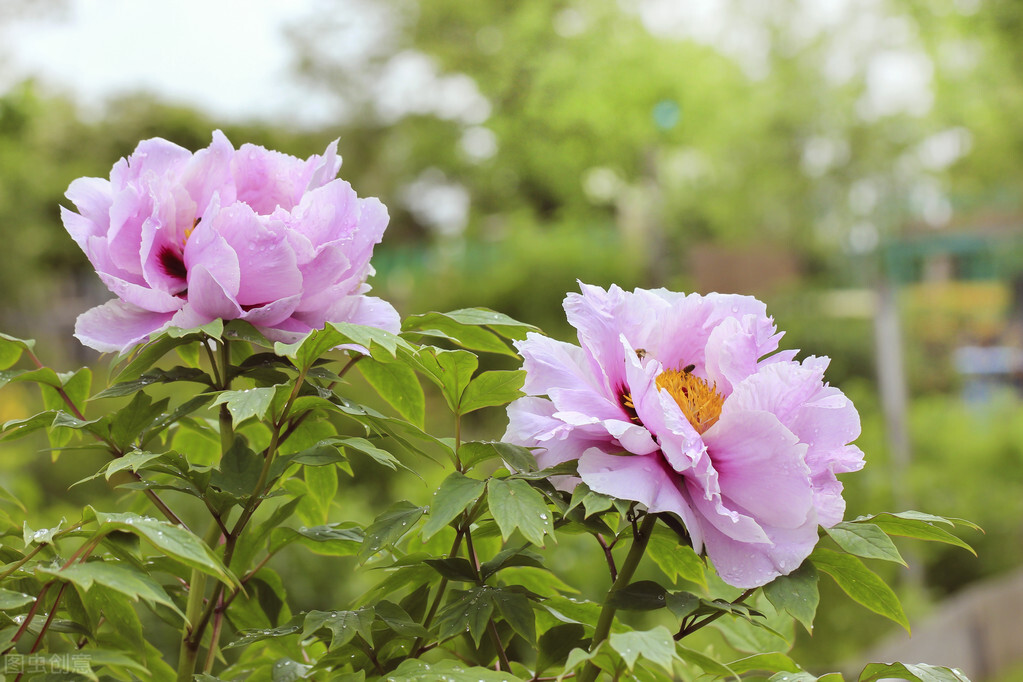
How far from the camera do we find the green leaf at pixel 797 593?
0.50 metres

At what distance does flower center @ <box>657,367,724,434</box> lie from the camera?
1.78 feet

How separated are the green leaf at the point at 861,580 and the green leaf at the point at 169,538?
0.32 m

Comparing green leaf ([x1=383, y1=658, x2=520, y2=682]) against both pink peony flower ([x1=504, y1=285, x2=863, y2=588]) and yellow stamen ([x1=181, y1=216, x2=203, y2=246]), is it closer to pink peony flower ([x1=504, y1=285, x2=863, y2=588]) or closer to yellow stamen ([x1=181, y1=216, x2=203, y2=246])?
pink peony flower ([x1=504, y1=285, x2=863, y2=588])

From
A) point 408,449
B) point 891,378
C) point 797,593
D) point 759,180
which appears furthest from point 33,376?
point 759,180

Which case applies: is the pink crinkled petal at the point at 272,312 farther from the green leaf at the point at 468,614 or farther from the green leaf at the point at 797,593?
the green leaf at the point at 797,593

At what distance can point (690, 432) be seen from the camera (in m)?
0.50

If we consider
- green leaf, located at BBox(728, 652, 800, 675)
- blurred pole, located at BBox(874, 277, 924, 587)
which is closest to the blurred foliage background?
blurred pole, located at BBox(874, 277, 924, 587)

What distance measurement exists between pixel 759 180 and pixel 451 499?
803 centimetres

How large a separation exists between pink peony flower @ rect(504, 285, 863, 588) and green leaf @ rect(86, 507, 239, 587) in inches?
7.2

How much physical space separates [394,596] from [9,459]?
195 centimetres

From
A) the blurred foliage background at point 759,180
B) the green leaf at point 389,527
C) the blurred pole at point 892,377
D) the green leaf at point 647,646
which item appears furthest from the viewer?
the blurred foliage background at point 759,180

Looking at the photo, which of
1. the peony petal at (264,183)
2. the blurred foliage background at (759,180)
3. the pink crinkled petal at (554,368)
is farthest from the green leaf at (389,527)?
the blurred foliage background at (759,180)

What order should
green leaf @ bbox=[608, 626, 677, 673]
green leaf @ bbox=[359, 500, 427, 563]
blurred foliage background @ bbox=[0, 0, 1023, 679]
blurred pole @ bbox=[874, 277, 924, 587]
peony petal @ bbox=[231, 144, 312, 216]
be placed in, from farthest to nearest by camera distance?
blurred foliage background @ bbox=[0, 0, 1023, 679], blurred pole @ bbox=[874, 277, 924, 587], peony petal @ bbox=[231, 144, 312, 216], green leaf @ bbox=[359, 500, 427, 563], green leaf @ bbox=[608, 626, 677, 673]

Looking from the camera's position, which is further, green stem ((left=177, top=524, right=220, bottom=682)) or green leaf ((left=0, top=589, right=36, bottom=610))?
green stem ((left=177, top=524, right=220, bottom=682))
